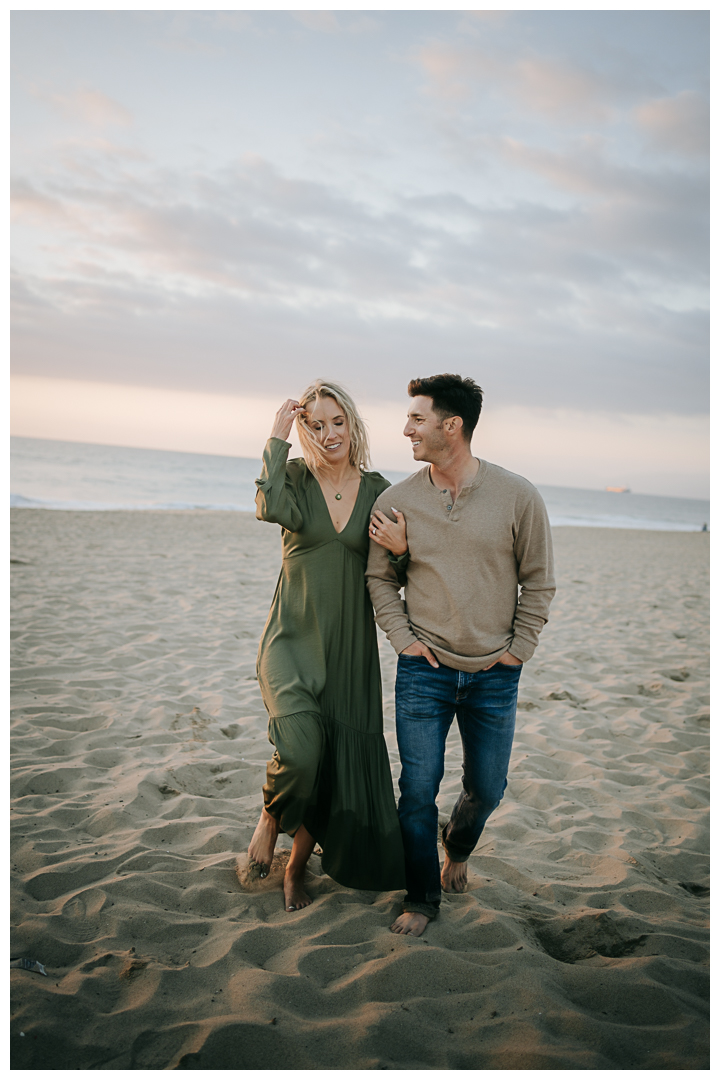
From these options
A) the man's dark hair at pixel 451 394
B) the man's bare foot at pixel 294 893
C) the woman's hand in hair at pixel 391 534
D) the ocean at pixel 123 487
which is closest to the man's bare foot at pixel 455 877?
the man's bare foot at pixel 294 893

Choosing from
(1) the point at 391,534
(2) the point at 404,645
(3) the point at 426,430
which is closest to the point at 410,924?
(2) the point at 404,645

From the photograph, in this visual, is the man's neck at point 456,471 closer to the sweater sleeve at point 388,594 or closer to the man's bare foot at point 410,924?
the sweater sleeve at point 388,594

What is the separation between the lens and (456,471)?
289cm

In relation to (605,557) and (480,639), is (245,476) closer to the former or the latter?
(605,557)

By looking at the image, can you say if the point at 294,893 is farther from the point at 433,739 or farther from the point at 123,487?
the point at 123,487

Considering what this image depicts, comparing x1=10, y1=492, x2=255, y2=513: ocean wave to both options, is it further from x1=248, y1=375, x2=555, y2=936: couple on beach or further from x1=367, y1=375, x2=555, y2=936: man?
x1=367, y1=375, x2=555, y2=936: man

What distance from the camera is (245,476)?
53344 millimetres

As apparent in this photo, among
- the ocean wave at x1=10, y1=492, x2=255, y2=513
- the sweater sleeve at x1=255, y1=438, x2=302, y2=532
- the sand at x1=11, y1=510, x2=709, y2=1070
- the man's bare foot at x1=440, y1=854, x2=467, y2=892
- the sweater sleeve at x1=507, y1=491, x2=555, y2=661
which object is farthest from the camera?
the ocean wave at x1=10, y1=492, x2=255, y2=513

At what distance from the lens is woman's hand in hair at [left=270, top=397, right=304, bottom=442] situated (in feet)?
9.96

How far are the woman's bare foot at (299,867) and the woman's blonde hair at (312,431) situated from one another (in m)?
1.63

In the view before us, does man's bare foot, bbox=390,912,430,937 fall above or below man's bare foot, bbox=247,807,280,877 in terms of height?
below

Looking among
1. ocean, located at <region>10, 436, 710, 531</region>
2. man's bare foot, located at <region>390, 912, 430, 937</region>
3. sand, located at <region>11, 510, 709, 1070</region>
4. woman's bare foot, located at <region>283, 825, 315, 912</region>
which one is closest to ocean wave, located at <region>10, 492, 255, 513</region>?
ocean, located at <region>10, 436, 710, 531</region>

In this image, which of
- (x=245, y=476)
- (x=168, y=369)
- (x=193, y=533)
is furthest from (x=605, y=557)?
(x=168, y=369)

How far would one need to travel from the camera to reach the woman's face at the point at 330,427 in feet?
10.1
